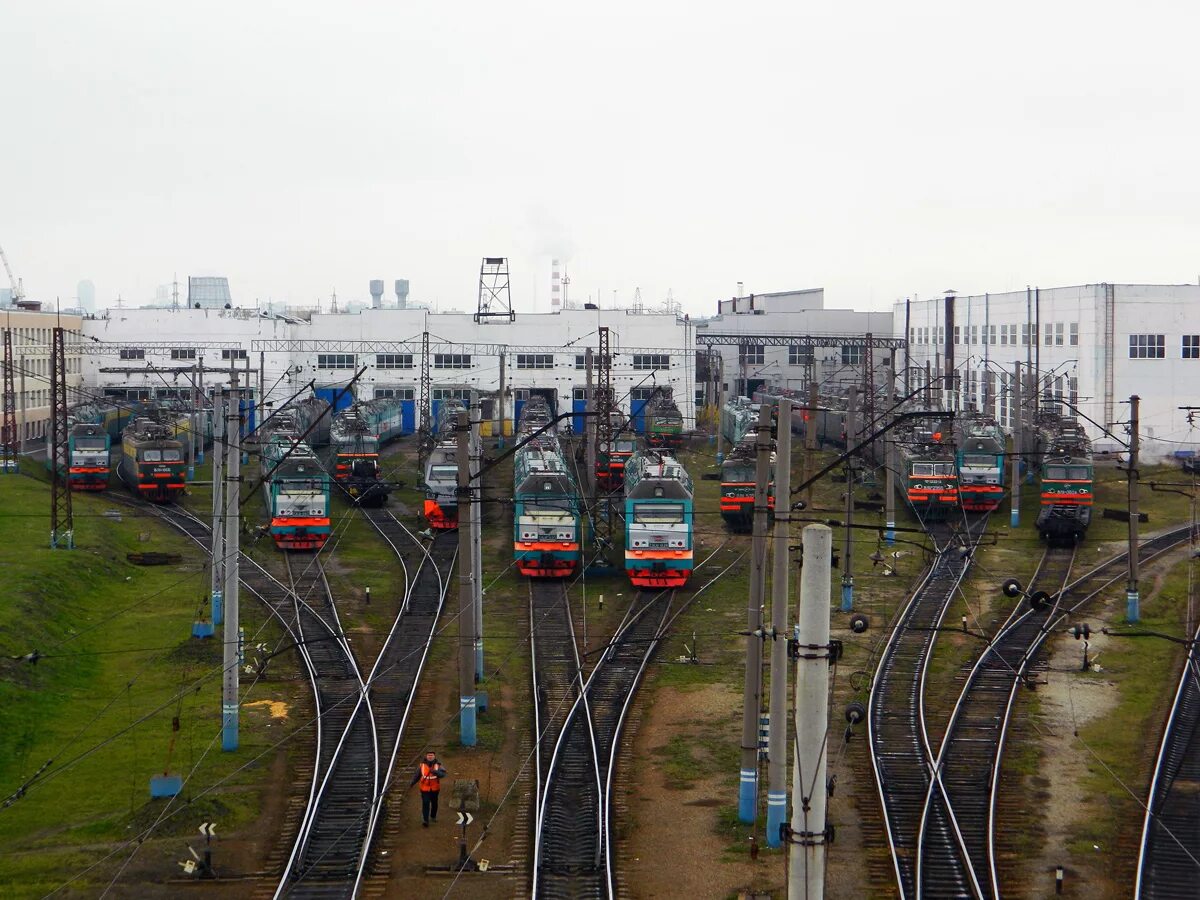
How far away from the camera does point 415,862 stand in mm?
19625

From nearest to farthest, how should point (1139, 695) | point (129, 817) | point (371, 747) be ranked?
point (129, 817)
point (371, 747)
point (1139, 695)

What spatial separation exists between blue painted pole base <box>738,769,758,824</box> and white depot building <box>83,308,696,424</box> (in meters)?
69.5

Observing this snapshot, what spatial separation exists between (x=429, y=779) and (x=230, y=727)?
18.0 ft

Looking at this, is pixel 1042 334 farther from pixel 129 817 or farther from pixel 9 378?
pixel 129 817

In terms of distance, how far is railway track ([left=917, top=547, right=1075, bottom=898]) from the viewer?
19.2 metres

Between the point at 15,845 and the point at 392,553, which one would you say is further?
the point at 392,553

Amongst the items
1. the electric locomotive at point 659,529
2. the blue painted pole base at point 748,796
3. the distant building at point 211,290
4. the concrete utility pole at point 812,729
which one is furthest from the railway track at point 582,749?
the distant building at point 211,290

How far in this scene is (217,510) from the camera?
31.1 meters

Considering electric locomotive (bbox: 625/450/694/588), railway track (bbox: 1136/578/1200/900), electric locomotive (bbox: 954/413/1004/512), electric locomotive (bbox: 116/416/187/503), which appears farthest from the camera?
electric locomotive (bbox: 116/416/187/503)

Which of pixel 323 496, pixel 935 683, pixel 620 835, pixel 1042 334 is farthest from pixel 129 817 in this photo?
pixel 1042 334

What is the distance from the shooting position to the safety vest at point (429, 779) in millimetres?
20984

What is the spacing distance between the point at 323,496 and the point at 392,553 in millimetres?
3158

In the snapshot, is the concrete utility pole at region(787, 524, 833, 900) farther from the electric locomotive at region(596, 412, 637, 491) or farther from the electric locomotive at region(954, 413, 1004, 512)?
the electric locomotive at region(596, 412, 637, 491)

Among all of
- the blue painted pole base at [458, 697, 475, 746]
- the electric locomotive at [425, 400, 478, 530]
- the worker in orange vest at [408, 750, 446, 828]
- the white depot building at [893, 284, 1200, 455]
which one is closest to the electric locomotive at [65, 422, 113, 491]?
the electric locomotive at [425, 400, 478, 530]
